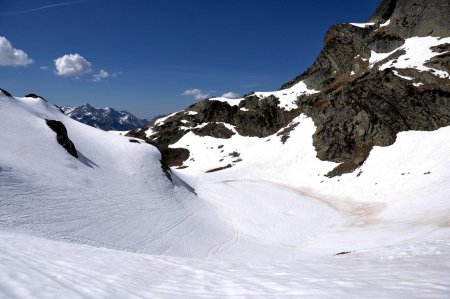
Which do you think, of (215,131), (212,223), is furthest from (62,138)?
(215,131)

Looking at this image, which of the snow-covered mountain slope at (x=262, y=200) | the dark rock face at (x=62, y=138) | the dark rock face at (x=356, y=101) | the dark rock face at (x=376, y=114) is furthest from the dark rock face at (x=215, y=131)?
the dark rock face at (x=62, y=138)

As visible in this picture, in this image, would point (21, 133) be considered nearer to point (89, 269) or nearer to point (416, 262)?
point (89, 269)

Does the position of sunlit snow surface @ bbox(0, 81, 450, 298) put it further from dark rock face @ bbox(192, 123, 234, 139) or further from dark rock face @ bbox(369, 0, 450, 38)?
dark rock face @ bbox(369, 0, 450, 38)

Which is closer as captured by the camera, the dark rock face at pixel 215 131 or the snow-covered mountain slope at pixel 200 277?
the snow-covered mountain slope at pixel 200 277

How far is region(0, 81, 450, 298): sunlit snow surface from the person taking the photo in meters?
7.99

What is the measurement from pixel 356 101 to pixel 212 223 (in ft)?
142

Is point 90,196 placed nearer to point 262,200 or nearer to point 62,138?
point 62,138

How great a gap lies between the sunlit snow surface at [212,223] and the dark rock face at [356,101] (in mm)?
4231

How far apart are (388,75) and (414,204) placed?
125ft

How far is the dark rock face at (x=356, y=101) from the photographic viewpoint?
53562mm

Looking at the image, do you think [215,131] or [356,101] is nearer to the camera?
[356,101]

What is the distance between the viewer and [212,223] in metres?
31.3

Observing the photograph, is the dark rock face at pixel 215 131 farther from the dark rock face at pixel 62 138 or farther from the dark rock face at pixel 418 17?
the dark rock face at pixel 62 138

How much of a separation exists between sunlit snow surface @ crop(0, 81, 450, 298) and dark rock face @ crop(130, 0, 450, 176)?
13.9ft
